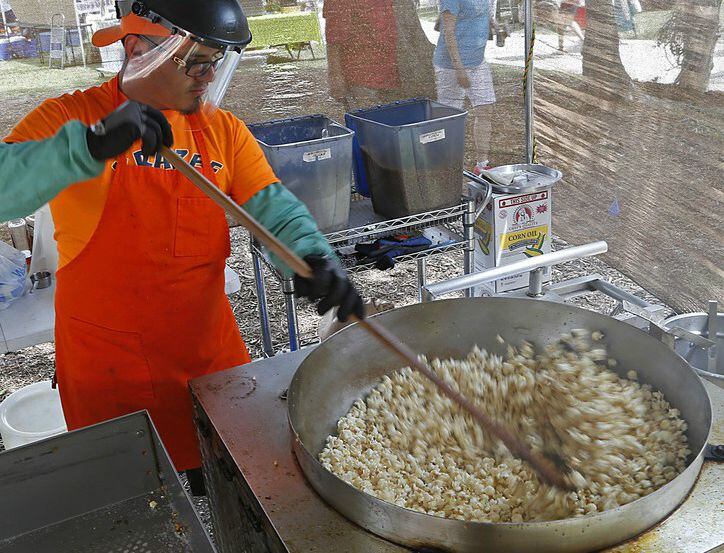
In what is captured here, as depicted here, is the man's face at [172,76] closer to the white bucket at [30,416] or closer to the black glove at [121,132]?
the black glove at [121,132]

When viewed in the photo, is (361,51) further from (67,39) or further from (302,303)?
(67,39)

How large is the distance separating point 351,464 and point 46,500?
622 mm

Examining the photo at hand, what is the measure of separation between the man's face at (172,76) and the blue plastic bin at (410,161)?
143cm

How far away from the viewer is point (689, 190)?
337 cm

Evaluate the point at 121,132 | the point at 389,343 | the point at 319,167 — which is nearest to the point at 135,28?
the point at 121,132

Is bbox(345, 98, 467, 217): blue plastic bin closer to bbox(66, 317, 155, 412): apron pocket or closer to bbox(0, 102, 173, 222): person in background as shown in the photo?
bbox(66, 317, 155, 412): apron pocket

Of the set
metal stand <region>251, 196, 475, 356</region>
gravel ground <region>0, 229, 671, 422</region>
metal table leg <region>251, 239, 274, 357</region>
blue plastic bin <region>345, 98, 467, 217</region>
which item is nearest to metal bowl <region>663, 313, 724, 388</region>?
metal stand <region>251, 196, 475, 356</region>

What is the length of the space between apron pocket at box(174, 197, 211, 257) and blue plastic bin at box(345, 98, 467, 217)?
1303 mm

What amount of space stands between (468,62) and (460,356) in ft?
10.4

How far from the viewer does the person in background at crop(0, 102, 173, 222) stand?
1.33 metres

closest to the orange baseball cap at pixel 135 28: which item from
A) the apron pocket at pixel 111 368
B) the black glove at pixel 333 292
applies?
the black glove at pixel 333 292

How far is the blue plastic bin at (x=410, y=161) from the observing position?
9.76ft

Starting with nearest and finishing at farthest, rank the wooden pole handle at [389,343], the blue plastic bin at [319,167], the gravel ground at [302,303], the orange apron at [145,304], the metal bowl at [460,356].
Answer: the metal bowl at [460,356] < the wooden pole handle at [389,343] < the orange apron at [145,304] < the blue plastic bin at [319,167] < the gravel ground at [302,303]

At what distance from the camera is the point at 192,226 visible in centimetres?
184
